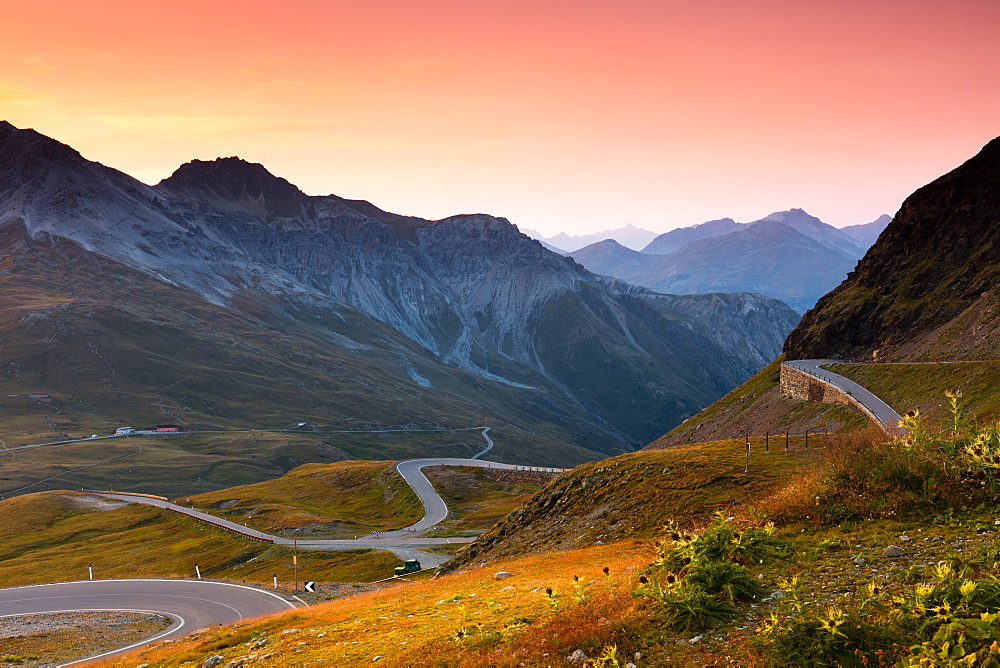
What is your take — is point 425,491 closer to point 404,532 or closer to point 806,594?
point 404,532

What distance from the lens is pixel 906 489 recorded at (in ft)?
49.4

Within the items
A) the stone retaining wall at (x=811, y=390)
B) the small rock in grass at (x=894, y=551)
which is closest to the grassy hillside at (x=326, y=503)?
the stone retaining wall at (x=811, y=390)

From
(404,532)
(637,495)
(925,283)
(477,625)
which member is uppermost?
(925,283)

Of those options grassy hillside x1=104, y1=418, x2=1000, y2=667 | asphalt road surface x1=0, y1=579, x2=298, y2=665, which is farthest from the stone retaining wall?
asphalt road surface x1=0, y1=579, x2=298, y2=665

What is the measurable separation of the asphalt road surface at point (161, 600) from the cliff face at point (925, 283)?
8777cm

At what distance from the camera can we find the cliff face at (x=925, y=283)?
94.3 meters

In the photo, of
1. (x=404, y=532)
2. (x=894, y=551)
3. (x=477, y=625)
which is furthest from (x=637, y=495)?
(x=404, y=532)

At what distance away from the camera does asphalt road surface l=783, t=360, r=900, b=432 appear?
59.2 m

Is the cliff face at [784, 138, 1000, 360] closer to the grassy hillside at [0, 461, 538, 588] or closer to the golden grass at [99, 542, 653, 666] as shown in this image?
the grassy hillside at [0, 461, 538, 588]

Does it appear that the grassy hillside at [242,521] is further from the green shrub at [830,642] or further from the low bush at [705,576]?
the green shrub at [830,642]

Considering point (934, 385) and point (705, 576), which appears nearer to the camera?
point (705, 576)

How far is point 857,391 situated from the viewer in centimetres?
7631

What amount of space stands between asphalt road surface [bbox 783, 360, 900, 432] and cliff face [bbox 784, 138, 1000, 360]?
10.2 metres

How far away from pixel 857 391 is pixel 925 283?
46232 millimetres
